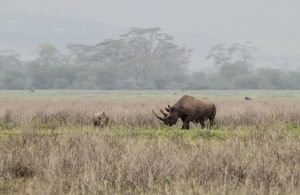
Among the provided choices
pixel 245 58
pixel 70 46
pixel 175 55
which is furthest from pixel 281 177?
pixel 245 58

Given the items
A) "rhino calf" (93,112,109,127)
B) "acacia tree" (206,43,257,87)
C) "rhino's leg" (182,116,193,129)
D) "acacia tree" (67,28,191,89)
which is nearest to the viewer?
"rhino's leg" (182,116,193,129)

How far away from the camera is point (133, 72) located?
102 m

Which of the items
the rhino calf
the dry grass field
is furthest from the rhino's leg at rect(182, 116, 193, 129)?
the dry grass field

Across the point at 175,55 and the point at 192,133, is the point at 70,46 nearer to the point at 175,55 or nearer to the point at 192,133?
the point at 175,55

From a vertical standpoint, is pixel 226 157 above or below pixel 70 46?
below

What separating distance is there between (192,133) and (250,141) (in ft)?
9.08

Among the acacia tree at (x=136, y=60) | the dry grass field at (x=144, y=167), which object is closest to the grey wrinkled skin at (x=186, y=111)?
the dry grass field at (x=144, y=167)

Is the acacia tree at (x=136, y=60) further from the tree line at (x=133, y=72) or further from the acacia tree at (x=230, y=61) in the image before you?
the acacia tree at (x=230, y=61)

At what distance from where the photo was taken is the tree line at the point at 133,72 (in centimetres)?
8994

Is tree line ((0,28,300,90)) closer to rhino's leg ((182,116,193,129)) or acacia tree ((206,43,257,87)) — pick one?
acacia tree ((206,43,257,87))

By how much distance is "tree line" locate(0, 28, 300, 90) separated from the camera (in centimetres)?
8994

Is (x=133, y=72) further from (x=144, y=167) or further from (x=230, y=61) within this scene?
(x=144, y=167)

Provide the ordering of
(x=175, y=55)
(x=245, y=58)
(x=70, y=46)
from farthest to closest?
(x=245, y=58) → (x=70, y=46) → (x=175, y=55)

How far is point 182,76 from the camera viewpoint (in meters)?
95.8
